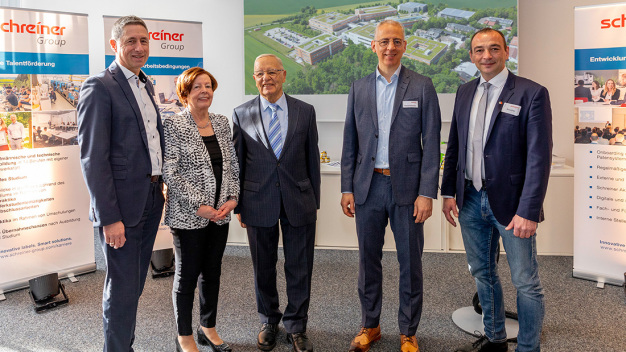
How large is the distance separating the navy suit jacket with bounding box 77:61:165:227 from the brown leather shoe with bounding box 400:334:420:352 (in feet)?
5.09

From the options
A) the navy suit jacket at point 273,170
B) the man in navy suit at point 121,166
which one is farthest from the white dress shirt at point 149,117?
the navy suit jacket at point 273,170

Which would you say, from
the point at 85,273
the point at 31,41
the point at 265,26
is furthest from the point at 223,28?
the point at 85,273

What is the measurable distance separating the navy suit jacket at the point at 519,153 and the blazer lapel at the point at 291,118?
3.27 ft

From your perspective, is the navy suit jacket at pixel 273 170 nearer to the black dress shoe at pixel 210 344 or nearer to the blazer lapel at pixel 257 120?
the blazer lapel at pixel 257 120

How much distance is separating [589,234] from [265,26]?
3685 mm

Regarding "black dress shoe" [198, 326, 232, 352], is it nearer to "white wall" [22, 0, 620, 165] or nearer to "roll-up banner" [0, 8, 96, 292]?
"roll-up banner" [0, 8, 96, 292]

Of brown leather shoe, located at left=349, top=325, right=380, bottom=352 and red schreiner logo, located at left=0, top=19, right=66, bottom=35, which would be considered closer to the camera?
brown leather shoe, located at left=349, top=325, right=380, bottom=352

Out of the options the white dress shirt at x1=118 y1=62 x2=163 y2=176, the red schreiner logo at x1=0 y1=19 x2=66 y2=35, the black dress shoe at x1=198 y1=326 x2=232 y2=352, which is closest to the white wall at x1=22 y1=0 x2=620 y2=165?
the red schreiner logo at x1=0 y1=19 x2=66 y2=35

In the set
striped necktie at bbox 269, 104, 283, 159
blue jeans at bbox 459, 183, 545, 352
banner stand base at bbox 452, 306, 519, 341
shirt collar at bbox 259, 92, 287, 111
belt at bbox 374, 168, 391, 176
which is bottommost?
banner stand base at bbox 452, 306, 519, 341

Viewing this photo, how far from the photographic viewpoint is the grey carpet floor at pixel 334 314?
9.66 ft

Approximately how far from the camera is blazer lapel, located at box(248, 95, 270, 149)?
2.72m

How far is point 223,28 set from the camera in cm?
560

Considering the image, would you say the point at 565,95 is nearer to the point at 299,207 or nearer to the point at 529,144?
the point at 529,144

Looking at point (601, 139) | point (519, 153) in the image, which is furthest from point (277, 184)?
point (601, 139)
